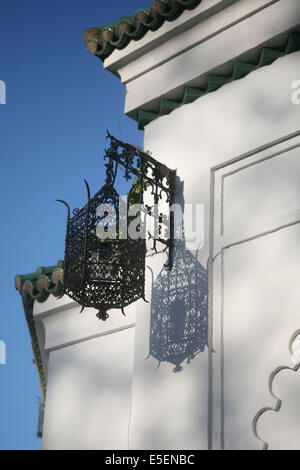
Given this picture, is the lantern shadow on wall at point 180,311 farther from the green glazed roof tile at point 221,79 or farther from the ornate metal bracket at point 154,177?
the green glazed roof tile at point 221,79

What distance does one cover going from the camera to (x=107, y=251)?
17.8ft

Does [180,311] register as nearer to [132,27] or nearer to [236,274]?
[236,274]

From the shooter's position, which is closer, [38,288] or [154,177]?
[154,177]

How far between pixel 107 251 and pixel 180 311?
1.98 feet

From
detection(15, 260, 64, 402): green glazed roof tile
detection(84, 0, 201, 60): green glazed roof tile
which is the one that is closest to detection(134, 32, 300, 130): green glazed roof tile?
detection(84, 0, 201, 60): green glazed roof tile

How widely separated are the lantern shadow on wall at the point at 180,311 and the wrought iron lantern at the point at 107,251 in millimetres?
142

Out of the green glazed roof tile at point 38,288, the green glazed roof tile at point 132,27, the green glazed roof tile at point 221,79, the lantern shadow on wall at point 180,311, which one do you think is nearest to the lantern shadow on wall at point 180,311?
the lantern shadow on wall at point 180,311

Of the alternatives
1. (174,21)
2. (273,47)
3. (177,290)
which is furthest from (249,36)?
(177,290)

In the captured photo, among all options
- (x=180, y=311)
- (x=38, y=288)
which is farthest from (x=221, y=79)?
(x=38, y=288)

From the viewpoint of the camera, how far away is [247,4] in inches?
226

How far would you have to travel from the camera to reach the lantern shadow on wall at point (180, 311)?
5359 mm

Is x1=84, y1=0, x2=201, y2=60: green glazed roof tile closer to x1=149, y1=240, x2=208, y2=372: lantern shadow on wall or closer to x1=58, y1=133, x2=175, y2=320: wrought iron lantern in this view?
x1=58, y1=133, x2=175, y2=320: wrought iron lantern

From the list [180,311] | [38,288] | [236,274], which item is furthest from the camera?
[38,288]

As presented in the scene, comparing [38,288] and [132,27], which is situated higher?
[132,27]
